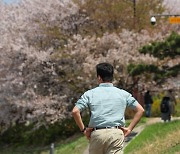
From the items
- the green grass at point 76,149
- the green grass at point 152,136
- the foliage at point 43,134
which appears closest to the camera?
the green grass at point 152,136

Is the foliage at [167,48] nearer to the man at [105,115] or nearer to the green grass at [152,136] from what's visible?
the green grass at [152,136]

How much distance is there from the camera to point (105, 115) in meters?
5.55

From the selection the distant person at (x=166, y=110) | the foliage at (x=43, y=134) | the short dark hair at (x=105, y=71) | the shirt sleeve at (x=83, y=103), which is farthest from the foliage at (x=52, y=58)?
the shirt sleeve at (x=83, y=103)

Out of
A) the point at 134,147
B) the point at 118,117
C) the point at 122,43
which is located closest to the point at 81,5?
the point at 122,43

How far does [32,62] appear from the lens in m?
25.8

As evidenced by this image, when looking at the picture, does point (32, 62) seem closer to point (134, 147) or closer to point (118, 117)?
point (134, 147)

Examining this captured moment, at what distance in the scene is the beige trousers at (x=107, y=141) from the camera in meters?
5.53

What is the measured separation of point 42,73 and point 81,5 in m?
3.77

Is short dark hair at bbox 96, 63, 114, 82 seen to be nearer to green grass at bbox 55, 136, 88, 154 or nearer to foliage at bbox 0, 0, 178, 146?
green grass at bbox 55, 136, 88, 154

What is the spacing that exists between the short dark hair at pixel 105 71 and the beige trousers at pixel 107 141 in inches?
21.6

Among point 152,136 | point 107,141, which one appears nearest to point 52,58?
point 152,136

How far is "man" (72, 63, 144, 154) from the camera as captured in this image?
555cm

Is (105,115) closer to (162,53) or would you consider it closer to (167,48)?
(167,48)

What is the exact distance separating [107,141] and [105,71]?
72cm
